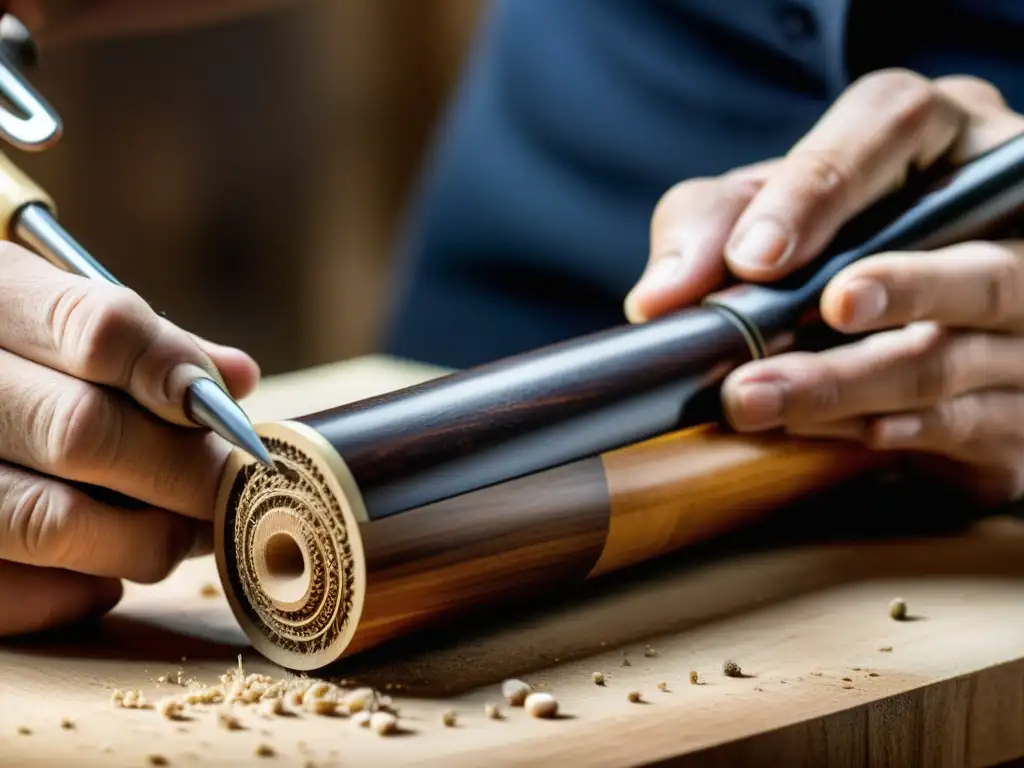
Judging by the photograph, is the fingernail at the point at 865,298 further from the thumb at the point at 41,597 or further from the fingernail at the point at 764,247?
the thumb at the point at 41,597

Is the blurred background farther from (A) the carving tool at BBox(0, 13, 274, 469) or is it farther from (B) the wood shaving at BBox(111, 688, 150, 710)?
(B) the wood shaving at BBox(111, 688, 150, 710)

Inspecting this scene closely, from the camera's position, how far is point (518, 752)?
0.78 meters

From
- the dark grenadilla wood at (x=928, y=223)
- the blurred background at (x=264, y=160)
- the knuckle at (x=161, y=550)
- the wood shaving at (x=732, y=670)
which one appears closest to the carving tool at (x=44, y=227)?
the knuckle at (x=161, y=550)

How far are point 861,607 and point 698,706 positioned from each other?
0.77 feet

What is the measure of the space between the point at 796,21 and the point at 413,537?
86 centimetres

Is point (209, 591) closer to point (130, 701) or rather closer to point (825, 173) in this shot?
point (130, 701)

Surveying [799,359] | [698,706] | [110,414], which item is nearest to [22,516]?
[110,414]

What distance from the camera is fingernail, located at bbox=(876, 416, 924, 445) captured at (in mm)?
1168

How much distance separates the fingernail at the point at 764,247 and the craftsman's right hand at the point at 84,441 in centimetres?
45

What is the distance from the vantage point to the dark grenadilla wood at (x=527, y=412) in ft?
2.88

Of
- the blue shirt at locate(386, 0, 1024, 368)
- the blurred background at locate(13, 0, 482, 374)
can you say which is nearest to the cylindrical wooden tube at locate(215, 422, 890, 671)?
the blue shirt at locate(386, 0, 1024, 368)

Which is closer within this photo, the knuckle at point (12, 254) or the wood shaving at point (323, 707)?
the wood shaving at point (323, 707)

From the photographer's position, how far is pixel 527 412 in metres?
0.94

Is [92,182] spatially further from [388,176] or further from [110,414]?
[110,414]
